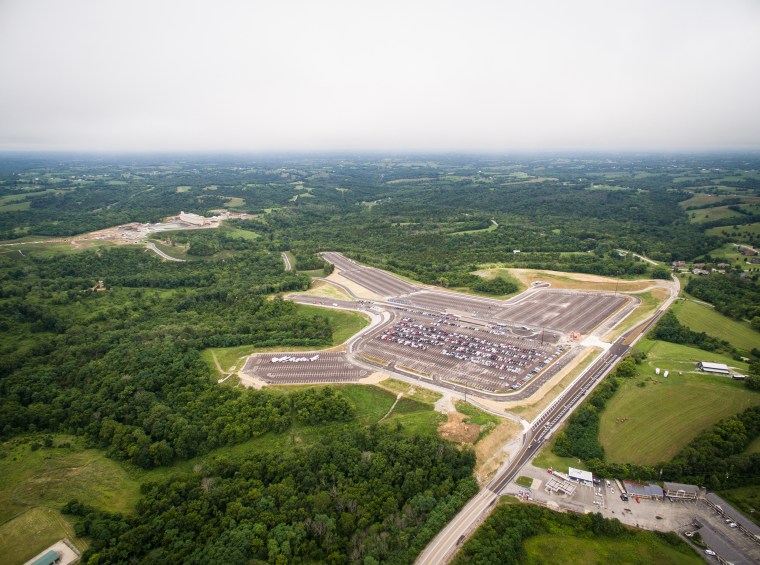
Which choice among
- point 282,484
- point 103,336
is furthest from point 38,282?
point 282,484

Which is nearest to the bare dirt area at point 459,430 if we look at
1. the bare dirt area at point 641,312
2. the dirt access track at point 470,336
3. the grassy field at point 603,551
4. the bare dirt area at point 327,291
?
the dirt access track at point 470,336

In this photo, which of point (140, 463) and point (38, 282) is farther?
point (38, 282)

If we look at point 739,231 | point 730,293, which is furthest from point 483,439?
point 739,231

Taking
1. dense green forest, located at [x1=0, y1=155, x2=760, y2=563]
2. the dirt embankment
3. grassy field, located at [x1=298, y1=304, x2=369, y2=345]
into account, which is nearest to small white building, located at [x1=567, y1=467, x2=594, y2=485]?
dense green forest, located at [x1=0, y1=155, x2=760, y2=563]

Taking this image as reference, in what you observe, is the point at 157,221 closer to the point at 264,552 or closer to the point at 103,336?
the point at 103,336

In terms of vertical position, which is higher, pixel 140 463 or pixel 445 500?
pixel 445 500

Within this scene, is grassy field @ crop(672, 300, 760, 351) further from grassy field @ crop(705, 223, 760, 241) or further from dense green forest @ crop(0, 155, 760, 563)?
grassy field @ crop(705, 223, 760, 241)
